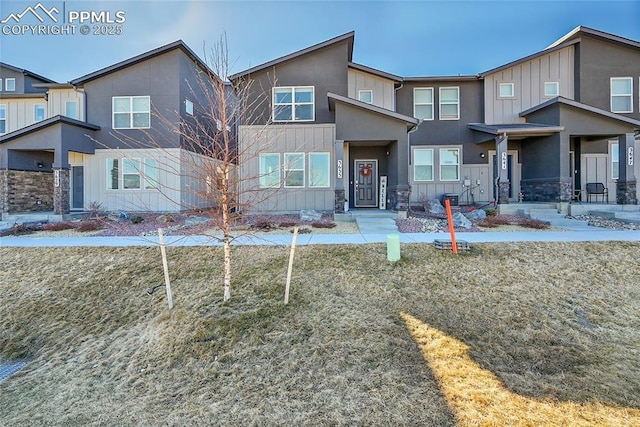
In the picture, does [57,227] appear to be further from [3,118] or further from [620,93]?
[620,93]

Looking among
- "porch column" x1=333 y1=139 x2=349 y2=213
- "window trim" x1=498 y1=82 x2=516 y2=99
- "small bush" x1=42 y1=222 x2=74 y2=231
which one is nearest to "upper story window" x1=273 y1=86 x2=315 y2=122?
"porch column" x1=333 y1=139 x2=349 y2=213

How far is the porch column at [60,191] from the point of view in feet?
40.8

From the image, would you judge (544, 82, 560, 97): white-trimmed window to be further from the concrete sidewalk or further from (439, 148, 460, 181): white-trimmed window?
the concrete sidewalk

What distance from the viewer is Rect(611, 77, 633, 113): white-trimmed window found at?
14320 mm

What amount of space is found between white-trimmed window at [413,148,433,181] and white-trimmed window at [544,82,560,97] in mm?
5640

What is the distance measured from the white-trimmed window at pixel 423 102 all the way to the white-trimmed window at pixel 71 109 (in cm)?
1559

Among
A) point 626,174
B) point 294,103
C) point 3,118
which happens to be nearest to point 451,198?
point 626,174

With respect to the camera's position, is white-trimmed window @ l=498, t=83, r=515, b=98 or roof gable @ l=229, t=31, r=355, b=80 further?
white-trimmed window @ l=498, t=83, r=515, b=98

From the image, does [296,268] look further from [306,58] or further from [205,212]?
[306,58]

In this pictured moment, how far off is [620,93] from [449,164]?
313 inches

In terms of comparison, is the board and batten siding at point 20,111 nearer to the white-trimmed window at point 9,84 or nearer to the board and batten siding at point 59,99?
the board and batten siding at point 59,99

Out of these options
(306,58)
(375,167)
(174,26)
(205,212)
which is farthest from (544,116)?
(174,26)

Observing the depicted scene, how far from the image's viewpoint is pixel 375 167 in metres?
14.8

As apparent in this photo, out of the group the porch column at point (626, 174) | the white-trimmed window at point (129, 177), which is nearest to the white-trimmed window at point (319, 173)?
the white-trimmed window at point (129, 177)
